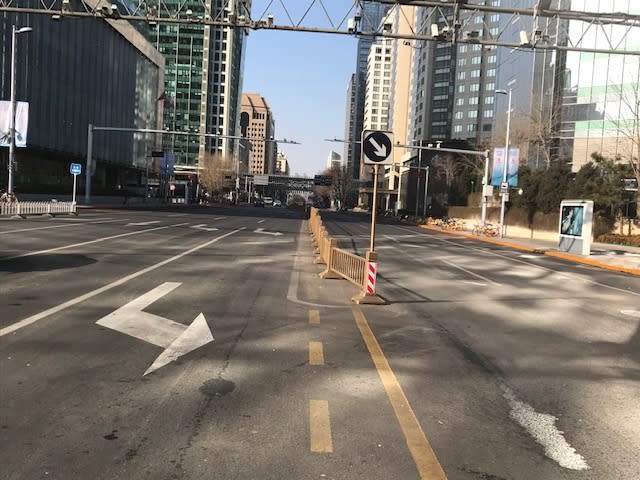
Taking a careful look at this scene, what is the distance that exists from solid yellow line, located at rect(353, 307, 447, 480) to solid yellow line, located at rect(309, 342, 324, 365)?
588 mm

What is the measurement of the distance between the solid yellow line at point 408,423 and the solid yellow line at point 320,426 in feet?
1.91

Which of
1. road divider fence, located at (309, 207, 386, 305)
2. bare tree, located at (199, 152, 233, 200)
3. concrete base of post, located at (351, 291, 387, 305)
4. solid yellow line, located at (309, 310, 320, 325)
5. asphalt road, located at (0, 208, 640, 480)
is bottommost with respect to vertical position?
asphalt road, located at (0, 208, 640, 480)

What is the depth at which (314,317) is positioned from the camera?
851 cm

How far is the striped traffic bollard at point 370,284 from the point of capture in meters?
9.80

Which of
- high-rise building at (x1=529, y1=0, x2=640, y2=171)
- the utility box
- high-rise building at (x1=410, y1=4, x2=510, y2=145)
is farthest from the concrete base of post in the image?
high-rise building at (x1=410, y1=4, x2=510, y2=145)

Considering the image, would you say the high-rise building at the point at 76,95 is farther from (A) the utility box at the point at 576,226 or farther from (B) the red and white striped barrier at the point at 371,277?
(B) the red and white striped barrier at the point at 371,277

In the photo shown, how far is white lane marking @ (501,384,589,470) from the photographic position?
13.0 feet

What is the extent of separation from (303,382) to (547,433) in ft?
7.15

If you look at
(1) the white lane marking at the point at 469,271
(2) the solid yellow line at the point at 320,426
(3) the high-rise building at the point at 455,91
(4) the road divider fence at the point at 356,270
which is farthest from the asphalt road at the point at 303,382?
(3) the high-rise building at the point at 455,91

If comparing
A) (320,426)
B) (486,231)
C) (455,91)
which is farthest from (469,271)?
(455,91)

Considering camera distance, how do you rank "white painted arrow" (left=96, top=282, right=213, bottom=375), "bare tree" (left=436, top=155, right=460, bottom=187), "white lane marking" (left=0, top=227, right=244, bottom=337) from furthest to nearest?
"bare tree" (left=436, top=155, right=460, bottom=187) < "white lane marking" (left=0, top=227, right=244, bottom=337) < "white painted arrow" (left=96, top=282, right=213, bottom=375)

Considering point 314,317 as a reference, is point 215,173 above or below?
above

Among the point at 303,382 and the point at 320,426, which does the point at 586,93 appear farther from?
the point at 320,426

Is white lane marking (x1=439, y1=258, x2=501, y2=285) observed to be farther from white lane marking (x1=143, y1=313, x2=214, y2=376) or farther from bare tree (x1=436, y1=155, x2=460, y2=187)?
bare tree (x1=436, y1=155, x2=460, y2=187)
